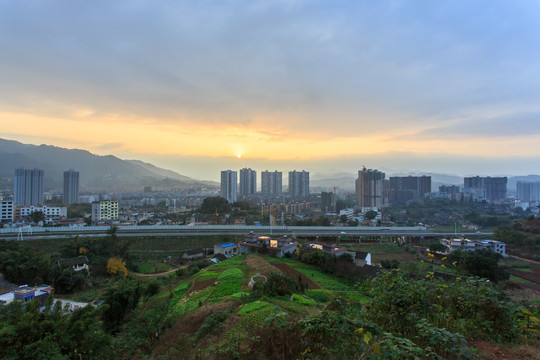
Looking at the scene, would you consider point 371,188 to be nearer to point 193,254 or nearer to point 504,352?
point 193,254

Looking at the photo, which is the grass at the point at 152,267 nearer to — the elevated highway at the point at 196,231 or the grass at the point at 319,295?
the elevated highway at the point at 196,231

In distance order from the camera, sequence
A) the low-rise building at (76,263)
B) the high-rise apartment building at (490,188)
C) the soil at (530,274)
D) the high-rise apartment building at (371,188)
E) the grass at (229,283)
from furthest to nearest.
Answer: the high-rise apartment building at (490,188) < the high-rise apartment building at (371,188) < the soil at (530,274) < the low-rise building at (76,263) < the grass at (229,283)

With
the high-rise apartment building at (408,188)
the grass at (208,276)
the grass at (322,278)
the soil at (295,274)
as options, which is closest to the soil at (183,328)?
the grass at (208,276)

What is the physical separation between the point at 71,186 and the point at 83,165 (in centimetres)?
9528

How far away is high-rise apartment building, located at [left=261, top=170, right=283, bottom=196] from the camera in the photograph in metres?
68.0

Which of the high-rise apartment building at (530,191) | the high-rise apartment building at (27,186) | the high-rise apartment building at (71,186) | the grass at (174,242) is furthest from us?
the high-rise apartment building at (530,191)

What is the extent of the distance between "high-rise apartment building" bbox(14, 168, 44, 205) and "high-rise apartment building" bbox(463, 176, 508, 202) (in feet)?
278

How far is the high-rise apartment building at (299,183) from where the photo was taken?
6306cm

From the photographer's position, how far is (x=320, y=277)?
36.4ft

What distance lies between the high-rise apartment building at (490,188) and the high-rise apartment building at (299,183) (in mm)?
37360

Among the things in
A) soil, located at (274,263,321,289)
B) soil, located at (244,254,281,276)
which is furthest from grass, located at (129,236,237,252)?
soil, located at (274,263,321,289)

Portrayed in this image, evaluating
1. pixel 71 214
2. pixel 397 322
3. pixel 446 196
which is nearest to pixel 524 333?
pixel 397 322

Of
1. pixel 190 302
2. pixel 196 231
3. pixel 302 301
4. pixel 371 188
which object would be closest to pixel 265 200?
pixel 371 188

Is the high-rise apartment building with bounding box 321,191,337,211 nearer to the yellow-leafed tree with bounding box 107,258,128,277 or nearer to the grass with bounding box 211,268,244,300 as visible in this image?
the yellow-leafed tree with bounding box 107,258,128,277
